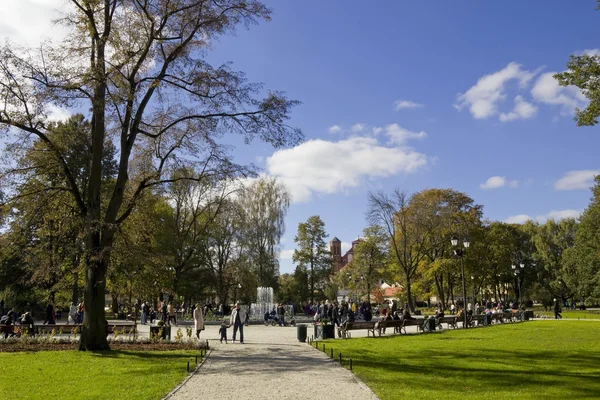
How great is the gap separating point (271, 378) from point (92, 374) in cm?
432

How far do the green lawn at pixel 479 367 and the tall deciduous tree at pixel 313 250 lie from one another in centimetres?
4423

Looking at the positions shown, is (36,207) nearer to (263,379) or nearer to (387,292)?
(263,379)

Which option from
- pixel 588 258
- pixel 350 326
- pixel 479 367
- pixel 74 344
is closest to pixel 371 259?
pixel 588 258

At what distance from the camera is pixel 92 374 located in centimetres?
1198

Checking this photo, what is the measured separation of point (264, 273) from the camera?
Answer: 170 feet

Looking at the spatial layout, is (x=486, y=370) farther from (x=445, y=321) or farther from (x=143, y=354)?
(x=445, y=321)

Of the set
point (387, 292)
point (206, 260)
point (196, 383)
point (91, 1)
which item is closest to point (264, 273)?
point (206, 260)

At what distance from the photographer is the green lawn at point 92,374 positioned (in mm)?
9797

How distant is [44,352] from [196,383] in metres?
7.96

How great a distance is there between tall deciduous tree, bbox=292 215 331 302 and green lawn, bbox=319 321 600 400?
145 ft

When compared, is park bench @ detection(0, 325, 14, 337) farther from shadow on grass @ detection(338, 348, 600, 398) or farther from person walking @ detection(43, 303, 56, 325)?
shadow on grass @ detection(338, 348, 600, 398)

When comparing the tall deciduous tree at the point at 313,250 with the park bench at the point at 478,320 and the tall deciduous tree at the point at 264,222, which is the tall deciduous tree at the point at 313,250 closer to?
the tall deciduous tree at the point at 264,222

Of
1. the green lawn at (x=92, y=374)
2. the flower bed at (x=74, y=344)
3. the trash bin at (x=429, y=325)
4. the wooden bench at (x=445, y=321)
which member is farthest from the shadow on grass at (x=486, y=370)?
the wooden bench at (x=445, y=321)

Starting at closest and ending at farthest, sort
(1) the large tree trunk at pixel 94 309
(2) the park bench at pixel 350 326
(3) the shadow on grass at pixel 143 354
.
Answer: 1. (3) the shadow on grass at pixel 143 354
2. (1) the large tree trunk at pixel 94 309
3. (2) the park bench at pixel 350 326
